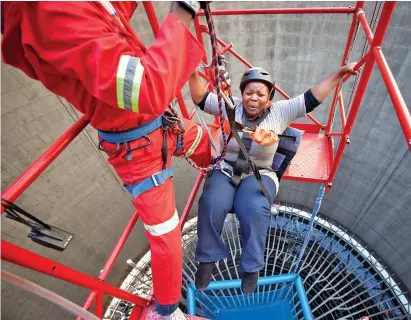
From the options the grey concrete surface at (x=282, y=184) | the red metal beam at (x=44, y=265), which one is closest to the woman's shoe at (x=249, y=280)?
the red metal beam at (x=44, y=265)

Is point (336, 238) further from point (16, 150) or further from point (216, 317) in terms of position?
point (16, 150)

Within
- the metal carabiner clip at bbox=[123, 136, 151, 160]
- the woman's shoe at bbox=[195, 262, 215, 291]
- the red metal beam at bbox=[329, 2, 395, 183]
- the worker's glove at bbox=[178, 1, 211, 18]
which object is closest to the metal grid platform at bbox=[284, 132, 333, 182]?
the red metal beam at bbox=[329, 2, 395, 183]

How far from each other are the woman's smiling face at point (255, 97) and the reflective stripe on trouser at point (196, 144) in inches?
18.6

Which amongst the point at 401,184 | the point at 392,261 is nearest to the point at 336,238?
the point at 392,261

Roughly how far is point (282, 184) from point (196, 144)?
4137 mm

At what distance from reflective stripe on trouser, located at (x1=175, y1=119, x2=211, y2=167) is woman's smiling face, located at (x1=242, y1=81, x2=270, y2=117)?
47cm

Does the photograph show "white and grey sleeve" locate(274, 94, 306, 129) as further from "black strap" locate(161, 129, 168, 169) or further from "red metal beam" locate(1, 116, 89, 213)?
"red metal beam" locate(1, 116, 89, 213)

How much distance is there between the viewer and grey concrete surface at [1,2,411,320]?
3355 mm

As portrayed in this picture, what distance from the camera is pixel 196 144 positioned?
2.60 meters

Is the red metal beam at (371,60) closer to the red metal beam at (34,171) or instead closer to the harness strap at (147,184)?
the harness strap at (147,184)

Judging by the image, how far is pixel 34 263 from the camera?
151 cm

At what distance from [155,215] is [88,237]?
2850 millimetres

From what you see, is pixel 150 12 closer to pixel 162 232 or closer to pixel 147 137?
pixel 147 137

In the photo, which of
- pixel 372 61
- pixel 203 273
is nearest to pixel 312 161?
pixel 372 61
